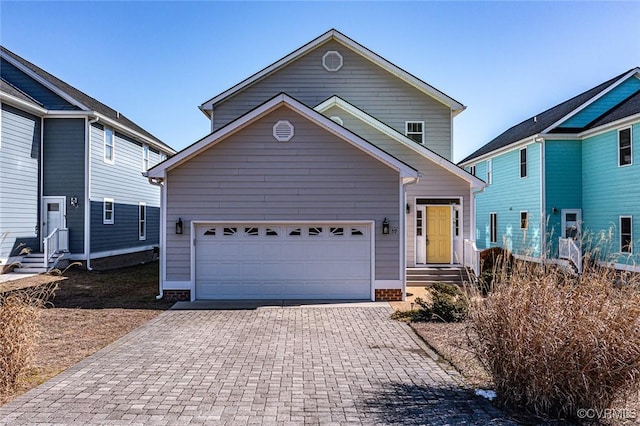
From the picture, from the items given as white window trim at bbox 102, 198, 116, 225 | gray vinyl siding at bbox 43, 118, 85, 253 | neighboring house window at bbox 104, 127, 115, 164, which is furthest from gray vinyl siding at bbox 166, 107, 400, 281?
neighboring house window at bbox 104, 127, 115, 164

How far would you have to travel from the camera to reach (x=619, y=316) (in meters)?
4.42

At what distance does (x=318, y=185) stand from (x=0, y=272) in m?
12.3

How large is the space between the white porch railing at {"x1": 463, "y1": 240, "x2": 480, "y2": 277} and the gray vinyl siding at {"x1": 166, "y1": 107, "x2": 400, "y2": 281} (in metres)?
3.53

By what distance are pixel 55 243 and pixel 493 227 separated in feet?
69.3

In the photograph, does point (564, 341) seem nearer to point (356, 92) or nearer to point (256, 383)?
point (256, 383)

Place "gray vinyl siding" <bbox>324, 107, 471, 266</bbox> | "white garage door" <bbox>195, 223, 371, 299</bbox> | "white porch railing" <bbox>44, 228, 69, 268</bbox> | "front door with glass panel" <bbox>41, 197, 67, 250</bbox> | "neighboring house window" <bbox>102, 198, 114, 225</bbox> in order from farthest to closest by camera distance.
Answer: "neighboring house window" <bbox>102, 198, 114, 225</bbox> → "front door with glass panel" <bbox>41, 197, 67, 250</bbox> → "white porch railing" <bbox>44, 228, 69, 268</bbox> → "gray vinyl siding" <bbox>324, 107, 471, 266</bbox> → "white garage door" <bbox>195, 223, 371, 299</bbox>

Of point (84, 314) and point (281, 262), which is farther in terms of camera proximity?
point (281, 262)

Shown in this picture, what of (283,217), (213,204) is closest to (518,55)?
(283,217)

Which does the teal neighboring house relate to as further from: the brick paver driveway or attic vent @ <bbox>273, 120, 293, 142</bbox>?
the brick paver driveway

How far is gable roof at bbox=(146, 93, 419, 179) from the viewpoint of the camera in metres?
11.6

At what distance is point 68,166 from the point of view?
57.2 ft

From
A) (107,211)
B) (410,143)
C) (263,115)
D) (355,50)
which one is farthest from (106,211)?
(410,143)

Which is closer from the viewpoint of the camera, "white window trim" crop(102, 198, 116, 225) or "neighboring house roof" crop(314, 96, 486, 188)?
"neighboring house roof" crop(314, 96, 486, 188)

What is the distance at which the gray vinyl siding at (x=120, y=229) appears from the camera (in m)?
18.1
